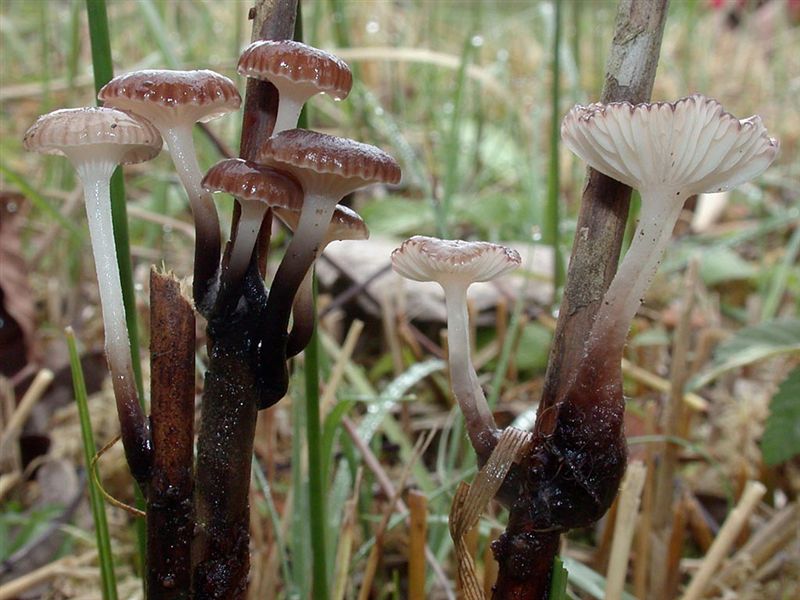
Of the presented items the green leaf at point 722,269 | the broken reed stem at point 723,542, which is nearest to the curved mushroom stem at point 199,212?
the broken reed stem at point 723,542

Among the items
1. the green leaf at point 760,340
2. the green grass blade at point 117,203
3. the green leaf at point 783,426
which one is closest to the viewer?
the green grass blade at point 117,203

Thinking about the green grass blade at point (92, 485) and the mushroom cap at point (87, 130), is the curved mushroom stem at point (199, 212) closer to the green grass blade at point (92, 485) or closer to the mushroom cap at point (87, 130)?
the mushroom cap at point (87, 130)

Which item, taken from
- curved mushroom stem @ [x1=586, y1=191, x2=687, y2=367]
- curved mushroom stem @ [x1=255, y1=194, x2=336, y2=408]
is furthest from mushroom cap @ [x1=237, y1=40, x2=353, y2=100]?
curved mushroom stem @ [x1=586, y1=191, x2=687, y2=367]

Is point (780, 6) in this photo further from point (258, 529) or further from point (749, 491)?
point (258, 529)

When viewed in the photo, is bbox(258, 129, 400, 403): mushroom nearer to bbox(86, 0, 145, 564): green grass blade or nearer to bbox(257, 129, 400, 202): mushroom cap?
bbox(257, 129, 400, 202): mushroom cap

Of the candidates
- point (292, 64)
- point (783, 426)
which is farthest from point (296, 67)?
point (783, 426)

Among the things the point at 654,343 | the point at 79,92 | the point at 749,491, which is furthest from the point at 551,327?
the point at 79,92
